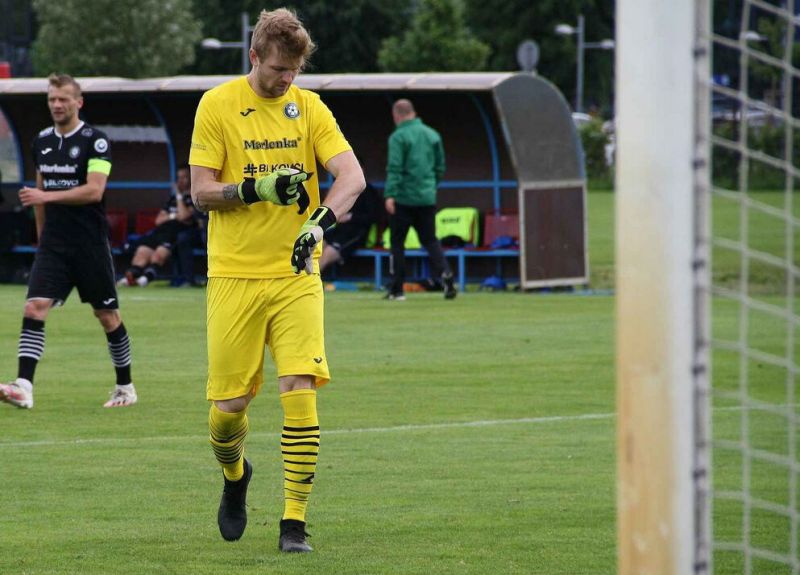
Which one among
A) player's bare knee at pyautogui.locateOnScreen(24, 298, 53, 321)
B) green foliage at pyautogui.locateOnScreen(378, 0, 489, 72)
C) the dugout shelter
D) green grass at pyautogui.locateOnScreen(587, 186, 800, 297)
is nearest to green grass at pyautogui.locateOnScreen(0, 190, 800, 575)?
player's bare knee at pyautogui.locateOnScreen(24, 298, 53, 321)

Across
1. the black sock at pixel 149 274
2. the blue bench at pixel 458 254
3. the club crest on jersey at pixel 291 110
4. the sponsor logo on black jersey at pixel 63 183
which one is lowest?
the black sock at pixel 149 274

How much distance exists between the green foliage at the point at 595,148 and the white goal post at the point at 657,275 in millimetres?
45336

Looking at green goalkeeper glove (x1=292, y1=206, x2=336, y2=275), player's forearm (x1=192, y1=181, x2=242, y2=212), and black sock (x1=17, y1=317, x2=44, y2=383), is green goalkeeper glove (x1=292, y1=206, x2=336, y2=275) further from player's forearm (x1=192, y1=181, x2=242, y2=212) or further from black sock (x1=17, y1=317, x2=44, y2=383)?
black sock (x1=17, y1=317, x2=44, y2=383)

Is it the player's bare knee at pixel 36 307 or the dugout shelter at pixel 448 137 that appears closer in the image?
the player's bare knee at pixel 36 307

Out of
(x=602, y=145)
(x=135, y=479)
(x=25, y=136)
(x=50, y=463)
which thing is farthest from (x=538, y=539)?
(x=602, y=145)

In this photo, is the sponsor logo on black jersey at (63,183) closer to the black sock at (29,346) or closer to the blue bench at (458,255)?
the black sock at (29,346)

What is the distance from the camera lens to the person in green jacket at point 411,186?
19.1 m

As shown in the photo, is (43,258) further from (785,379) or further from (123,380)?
(785,379)

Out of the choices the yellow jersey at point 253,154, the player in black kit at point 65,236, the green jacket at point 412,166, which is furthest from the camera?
the green jacket at point 412,166

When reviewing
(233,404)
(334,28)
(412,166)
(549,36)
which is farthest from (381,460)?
(549,36)

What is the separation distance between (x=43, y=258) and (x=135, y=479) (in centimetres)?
287

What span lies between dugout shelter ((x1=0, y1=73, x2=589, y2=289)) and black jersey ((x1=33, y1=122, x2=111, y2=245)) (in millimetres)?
10486

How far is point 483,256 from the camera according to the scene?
22.4 metres

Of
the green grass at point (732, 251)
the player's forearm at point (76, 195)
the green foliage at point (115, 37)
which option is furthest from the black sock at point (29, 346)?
the green foliage at point (115, 37)
